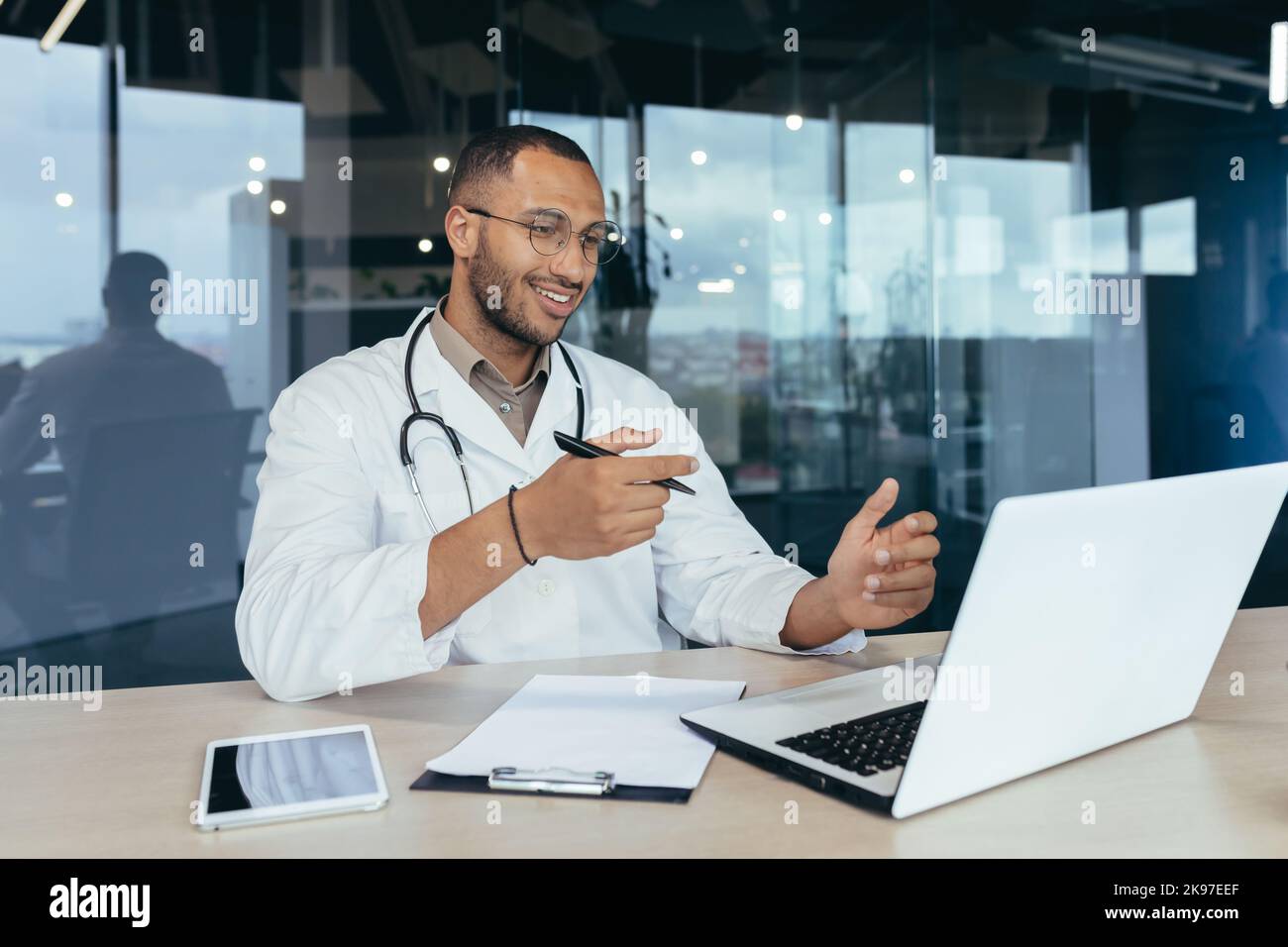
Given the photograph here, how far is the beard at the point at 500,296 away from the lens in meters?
1.88

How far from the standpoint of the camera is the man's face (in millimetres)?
1862

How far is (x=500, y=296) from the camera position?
1.90m

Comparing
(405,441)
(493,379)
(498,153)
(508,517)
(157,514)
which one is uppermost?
(498,153)

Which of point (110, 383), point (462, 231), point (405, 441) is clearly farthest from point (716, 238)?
point (405, 441)

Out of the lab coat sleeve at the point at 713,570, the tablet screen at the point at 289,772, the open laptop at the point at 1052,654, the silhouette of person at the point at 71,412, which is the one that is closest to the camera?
the open laptop at the point at 1052,654

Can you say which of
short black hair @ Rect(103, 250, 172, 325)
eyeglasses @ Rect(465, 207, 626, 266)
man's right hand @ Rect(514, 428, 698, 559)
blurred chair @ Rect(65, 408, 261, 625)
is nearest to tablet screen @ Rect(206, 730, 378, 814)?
man's right hand @ Rect(514, 428, 698, 559)

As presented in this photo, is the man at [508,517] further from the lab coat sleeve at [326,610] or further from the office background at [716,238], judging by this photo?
the office background at [716,238]

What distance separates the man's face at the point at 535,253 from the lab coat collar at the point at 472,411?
144 millimetres

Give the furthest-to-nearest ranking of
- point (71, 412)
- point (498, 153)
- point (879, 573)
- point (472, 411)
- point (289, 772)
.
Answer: point (71, 412) < point (498, 153) < point (472, 411) < point (879, 573) < point (289, 772)

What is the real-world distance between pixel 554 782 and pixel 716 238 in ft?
10.6

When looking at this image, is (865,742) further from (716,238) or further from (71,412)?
(71,412)

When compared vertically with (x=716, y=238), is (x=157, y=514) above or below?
below

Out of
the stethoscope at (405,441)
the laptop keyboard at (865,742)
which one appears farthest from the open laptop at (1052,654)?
the stethoscope at (405,441)

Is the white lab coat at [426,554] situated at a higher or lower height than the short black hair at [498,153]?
lower
